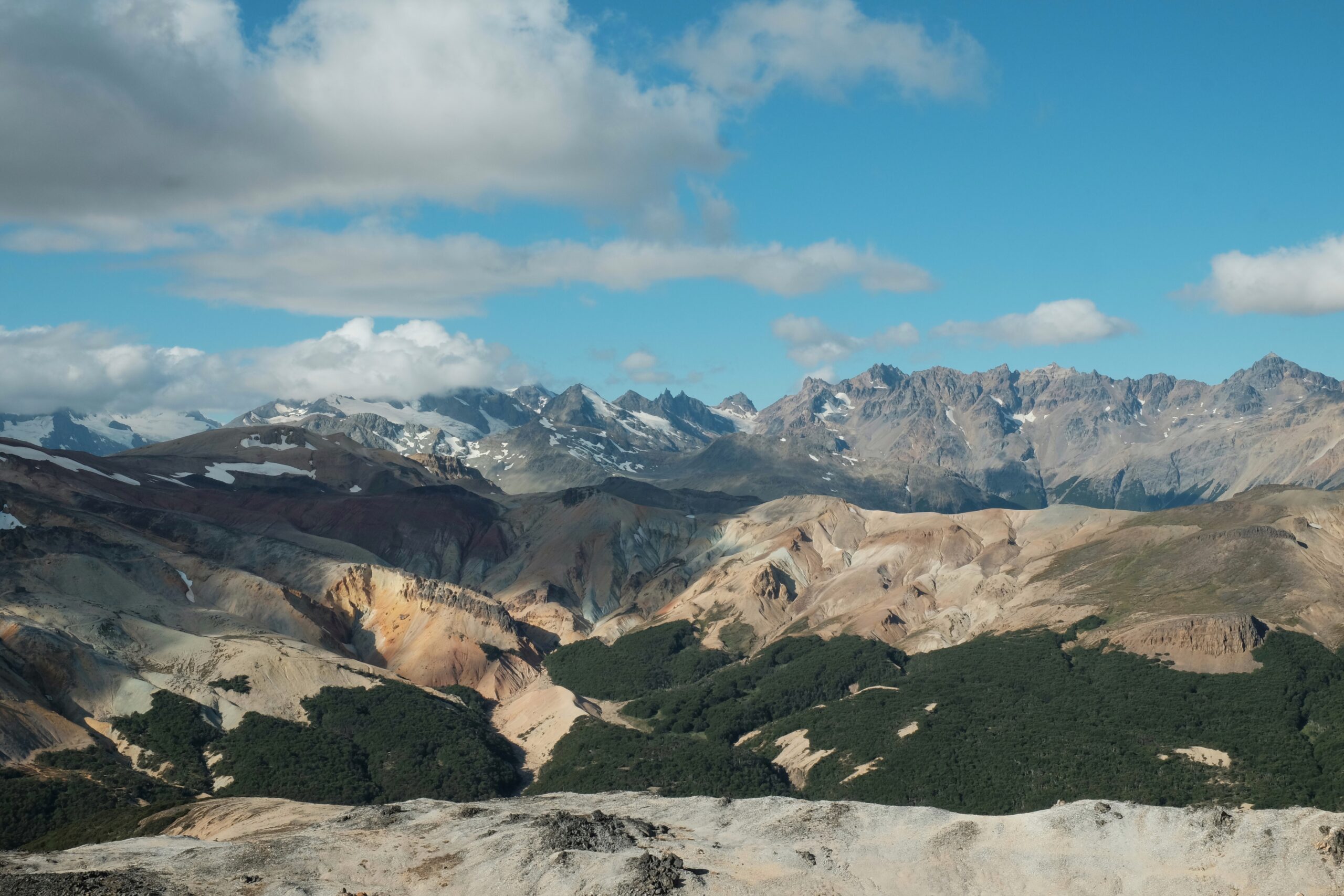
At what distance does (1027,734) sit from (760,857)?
99.7 meters

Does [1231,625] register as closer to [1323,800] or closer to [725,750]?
[1323,800]

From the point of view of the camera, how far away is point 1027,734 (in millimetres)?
A: 160000

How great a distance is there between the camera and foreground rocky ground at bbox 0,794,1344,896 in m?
64.3

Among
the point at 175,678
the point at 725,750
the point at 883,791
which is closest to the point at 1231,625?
the point at 883,791

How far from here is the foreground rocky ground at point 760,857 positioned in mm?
64312

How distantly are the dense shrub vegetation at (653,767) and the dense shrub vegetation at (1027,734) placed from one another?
36 centimetres

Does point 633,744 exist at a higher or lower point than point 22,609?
lower

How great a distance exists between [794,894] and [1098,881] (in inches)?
693

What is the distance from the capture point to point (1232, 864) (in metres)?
65.8

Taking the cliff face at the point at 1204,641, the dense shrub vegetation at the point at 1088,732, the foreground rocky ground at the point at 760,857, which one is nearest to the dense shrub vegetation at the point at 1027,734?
the dense shrub vegetation at the point at 1088,732

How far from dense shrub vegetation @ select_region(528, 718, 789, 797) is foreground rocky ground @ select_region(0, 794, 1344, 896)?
70.3 m

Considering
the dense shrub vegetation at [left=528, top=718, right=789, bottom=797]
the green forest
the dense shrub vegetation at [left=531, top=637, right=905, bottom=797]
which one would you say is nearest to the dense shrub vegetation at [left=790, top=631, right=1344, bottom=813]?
the dense shrub vegetation at [left=531, top=637, right=905, bottom=797]

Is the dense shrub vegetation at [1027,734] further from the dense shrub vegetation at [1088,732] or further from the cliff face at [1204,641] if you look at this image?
the cliff face at [1204,641]

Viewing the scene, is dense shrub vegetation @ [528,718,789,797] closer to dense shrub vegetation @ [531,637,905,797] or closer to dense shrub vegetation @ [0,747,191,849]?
dense shrub vegetation @ [531,637,905,797]
